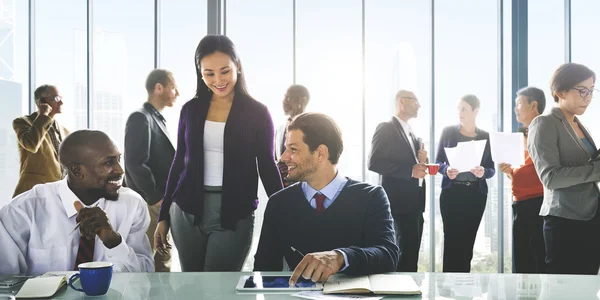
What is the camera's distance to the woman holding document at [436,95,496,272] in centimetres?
391

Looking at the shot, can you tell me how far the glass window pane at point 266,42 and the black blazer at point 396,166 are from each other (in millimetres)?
997

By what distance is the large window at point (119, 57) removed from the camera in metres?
4.55

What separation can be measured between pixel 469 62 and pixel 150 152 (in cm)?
273

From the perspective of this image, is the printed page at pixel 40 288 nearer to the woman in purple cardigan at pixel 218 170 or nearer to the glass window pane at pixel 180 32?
the woman in purple cardigan at pixel 218 170

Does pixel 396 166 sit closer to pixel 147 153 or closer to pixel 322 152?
pixel 147 153

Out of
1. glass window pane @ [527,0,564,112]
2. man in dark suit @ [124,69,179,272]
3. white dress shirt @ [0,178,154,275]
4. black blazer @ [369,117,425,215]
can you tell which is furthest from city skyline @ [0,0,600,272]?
white dress shirt @ [0,178,154,275]

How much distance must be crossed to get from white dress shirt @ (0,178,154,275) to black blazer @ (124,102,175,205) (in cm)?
139

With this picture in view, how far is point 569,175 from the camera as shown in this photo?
2.55 m

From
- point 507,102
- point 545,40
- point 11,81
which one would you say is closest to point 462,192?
point 507,102

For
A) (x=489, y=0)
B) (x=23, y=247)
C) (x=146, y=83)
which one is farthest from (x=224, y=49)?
(x=489, y=0)

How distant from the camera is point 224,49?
7.48 ft

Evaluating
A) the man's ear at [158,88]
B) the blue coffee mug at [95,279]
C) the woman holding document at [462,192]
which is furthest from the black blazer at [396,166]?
the blue coffee mug at [95,279]

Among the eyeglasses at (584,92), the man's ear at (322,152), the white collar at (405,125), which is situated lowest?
the man's ear at (322,152)

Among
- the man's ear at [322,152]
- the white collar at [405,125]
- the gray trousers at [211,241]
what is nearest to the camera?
the man's ear at [322,152]
